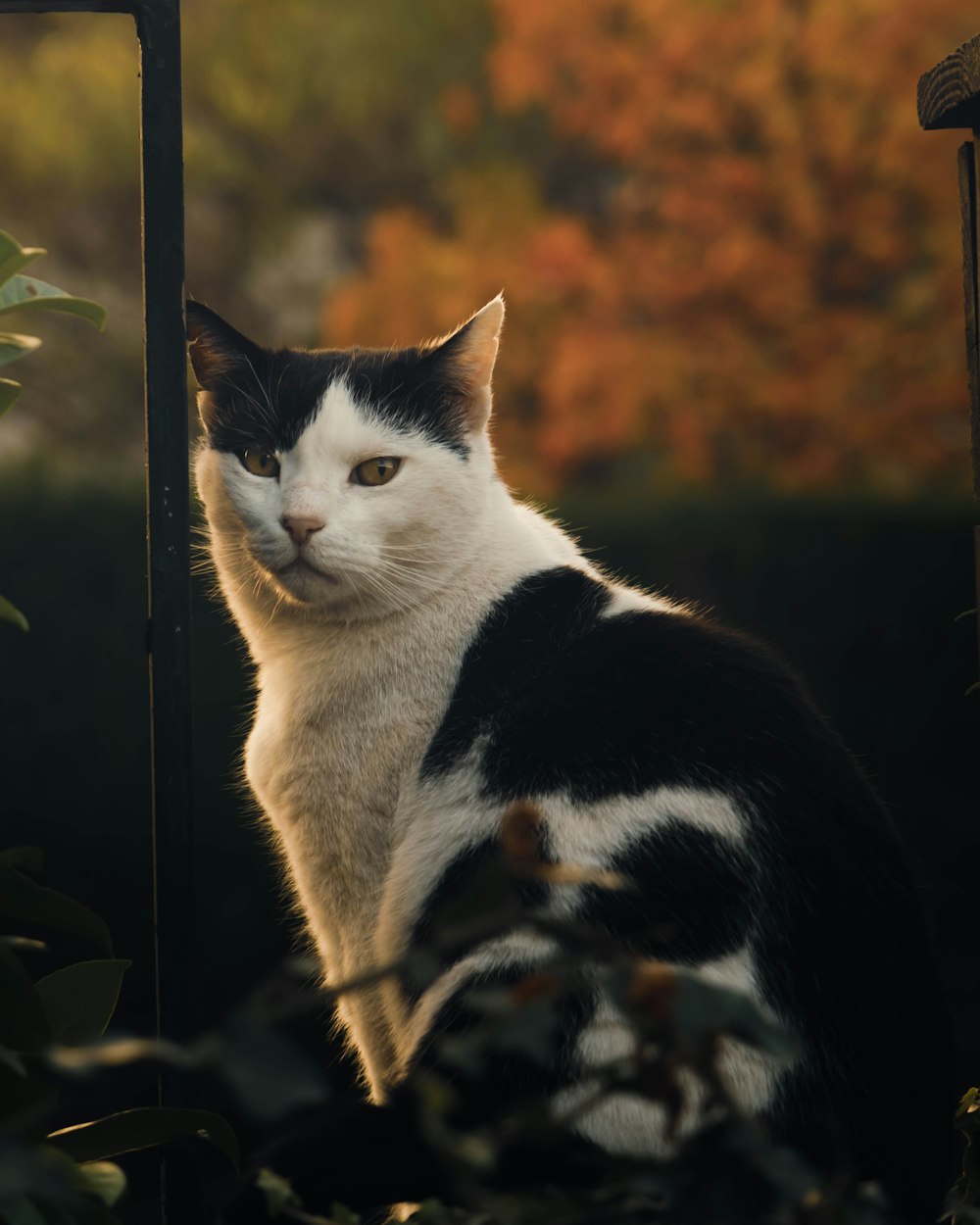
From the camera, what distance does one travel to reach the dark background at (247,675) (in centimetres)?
363

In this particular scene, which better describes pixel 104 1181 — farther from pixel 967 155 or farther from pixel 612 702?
pixel 967 155

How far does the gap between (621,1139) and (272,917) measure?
2.48 m

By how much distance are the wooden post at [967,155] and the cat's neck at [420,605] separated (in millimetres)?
612

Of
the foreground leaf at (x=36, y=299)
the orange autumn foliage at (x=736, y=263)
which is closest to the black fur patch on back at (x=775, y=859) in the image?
the foreground leaf at (x=36, y=299)

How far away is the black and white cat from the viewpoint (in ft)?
4.45

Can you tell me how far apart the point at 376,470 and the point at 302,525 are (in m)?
0.18

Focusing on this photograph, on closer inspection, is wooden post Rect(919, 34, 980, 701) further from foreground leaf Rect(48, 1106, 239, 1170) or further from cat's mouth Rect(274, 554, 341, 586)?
foreground leaf Rect(48, 1106, 239, 1170)

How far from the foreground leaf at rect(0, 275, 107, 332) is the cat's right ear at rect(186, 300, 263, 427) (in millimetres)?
545

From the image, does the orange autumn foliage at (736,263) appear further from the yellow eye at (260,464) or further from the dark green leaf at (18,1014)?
the dark green leaf at (18,1014)

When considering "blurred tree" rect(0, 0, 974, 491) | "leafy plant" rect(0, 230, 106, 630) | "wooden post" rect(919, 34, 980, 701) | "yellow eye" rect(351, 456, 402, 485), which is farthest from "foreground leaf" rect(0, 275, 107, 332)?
"blurred tree" rect(0, 0, 974, 491)

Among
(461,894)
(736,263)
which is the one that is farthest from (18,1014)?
(736,263)

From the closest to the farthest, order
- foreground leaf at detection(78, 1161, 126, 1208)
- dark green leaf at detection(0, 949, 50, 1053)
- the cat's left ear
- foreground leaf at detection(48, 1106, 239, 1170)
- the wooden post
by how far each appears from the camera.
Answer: foreground leaf at detection(78, 1161, 126, 1208)
dark green leaf at detection(0, 949, 50, 1053)
foreground leaf at detection(48, 1106, 239, 1170)
the wooden post
the cat's left ear

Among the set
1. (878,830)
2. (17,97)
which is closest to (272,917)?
(878,830)

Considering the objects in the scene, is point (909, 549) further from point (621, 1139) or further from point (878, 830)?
point (621, 1139)
